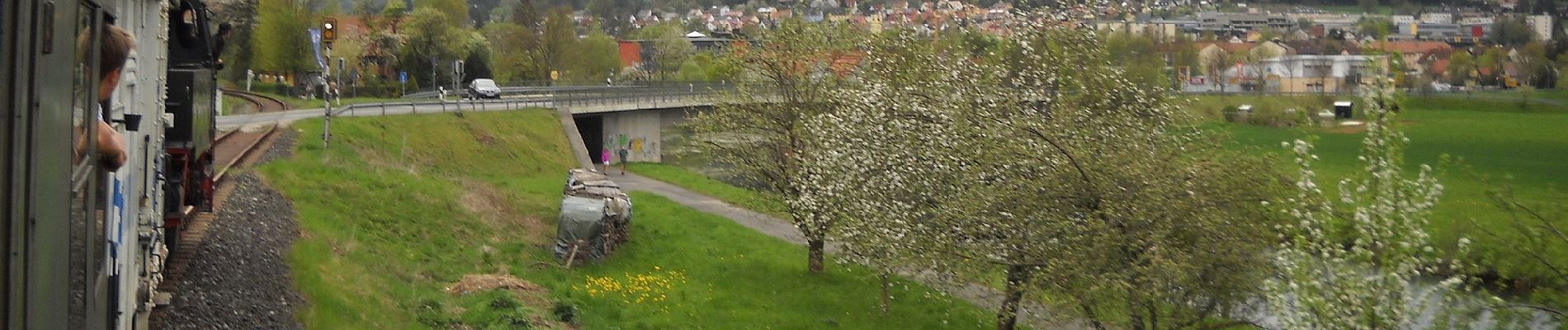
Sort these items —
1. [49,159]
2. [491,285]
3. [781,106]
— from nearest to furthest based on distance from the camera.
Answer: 1. [49,159]
2. [491,285]
3. [781,106]

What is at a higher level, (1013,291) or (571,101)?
(571,101)

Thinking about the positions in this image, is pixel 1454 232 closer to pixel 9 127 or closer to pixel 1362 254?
pixel 1362 254

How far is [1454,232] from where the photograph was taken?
23.7 meters

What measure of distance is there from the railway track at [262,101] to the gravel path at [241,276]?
29.3 m

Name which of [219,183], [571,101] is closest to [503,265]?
[219,183]

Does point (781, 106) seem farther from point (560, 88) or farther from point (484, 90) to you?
point (560, 88)

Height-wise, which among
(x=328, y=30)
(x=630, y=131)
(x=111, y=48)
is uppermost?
(x=328, y=30)

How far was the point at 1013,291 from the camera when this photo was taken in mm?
20125

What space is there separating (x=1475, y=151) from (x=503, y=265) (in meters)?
36.1

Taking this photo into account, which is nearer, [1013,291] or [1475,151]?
[1013,291]

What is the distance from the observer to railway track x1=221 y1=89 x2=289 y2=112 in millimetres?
51344

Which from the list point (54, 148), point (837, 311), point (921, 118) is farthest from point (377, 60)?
point (54, 148)

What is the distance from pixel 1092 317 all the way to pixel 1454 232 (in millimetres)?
9261

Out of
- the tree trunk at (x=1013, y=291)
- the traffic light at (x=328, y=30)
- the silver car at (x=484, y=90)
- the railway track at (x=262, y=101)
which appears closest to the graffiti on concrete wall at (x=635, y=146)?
the silver car at (x=484, y=90)
